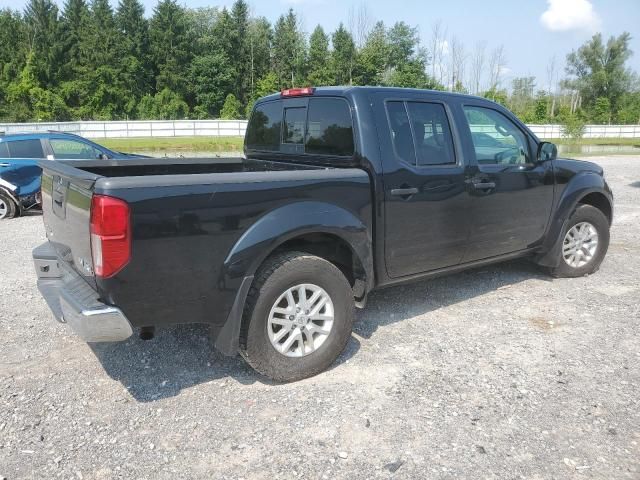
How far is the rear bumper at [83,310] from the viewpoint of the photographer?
2928 mm

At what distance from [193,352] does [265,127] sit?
7.10 ft

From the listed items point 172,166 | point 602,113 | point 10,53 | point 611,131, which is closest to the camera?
point 172,166

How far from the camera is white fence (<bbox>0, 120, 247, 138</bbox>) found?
37469 millimetres

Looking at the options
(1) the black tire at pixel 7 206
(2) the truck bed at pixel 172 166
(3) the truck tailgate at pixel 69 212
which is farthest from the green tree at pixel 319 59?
(3) the truck tailgate at pixel 69 212

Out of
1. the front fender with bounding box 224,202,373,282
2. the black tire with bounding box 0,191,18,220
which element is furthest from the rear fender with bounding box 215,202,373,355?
the black tire with bounding box 0,191,18,220

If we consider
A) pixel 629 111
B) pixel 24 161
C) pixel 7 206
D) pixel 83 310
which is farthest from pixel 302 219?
pixel 629 111

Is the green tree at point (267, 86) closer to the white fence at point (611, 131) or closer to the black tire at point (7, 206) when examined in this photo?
the white fence at point (611, 131)

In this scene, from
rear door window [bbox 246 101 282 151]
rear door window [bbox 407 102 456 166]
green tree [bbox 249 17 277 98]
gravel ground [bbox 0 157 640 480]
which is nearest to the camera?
gravel ground [bbox 0 157 640 480]

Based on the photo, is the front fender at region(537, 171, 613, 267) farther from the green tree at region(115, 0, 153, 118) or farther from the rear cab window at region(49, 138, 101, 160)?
the green tree at region(115, 0, 153, 118)

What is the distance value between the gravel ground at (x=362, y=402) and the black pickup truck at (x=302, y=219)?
1.40 feet

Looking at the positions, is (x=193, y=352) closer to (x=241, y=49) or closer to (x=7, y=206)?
(x=7, y=206)

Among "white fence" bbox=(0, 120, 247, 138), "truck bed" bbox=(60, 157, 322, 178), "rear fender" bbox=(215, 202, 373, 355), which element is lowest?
"rear fender" bbox=(215, 202, 373, 355)

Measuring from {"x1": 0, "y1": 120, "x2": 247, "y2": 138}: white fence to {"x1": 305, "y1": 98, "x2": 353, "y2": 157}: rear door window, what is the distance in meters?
33.7

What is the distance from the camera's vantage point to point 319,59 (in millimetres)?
69062
